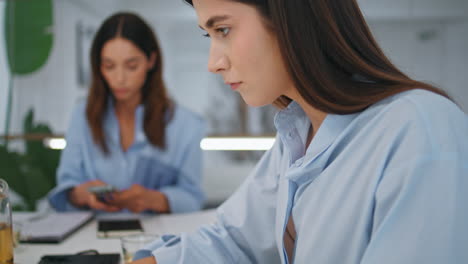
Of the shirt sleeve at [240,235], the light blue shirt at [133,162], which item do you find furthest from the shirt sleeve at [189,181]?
the shirt sleeve at [240,235]

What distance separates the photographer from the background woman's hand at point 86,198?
1.68 meters

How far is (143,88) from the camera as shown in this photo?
2154 mm

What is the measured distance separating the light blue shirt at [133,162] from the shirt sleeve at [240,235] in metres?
0.87

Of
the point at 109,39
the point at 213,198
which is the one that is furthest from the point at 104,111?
the point at 213,198

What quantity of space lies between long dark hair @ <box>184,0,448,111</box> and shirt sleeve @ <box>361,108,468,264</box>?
159mm

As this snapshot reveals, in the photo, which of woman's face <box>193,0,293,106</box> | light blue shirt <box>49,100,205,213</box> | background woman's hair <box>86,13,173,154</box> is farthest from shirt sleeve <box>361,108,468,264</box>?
background woman's hair <box>86,13,173,154</box>

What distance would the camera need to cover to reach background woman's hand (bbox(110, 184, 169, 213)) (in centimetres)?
168

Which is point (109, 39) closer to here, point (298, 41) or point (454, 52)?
point (298, 41)

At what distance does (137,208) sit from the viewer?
5.64 feet

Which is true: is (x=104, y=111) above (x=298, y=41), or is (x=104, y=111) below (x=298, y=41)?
below

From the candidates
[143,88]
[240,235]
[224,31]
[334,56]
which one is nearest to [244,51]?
[224,31]

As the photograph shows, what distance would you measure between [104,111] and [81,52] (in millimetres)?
2064

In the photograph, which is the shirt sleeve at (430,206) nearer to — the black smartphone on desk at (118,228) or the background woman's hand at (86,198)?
the black smartphone on desk at (118,228)

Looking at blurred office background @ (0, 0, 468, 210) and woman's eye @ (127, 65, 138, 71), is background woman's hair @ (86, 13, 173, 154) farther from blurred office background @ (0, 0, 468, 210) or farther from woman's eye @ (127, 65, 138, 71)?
blurred office background @ (0, 0, 468, 210)
